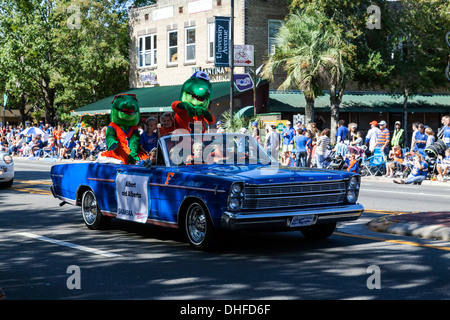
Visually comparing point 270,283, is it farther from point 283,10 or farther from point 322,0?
point 283,10

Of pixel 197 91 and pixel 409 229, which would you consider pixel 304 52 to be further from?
pixel 409 229

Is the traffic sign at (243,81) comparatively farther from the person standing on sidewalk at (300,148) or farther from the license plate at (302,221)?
the license plate at (302,221)

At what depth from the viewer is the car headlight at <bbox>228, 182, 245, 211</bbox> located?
7.64m

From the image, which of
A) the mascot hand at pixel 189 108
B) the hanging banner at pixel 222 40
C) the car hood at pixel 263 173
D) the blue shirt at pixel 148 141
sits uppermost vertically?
the hanging banner at pixel 222 40

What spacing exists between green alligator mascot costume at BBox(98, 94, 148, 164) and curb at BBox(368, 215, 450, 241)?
392cm

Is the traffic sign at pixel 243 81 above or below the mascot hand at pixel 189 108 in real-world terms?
above

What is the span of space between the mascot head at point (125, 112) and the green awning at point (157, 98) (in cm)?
2122

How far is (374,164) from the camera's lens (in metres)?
22.0

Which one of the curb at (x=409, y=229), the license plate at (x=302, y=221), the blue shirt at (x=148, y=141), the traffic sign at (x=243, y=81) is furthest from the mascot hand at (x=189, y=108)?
the traffic sign at (x=243, y=81)

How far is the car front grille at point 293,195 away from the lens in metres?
7.75

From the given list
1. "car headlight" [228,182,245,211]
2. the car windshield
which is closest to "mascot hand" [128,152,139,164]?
the car windshield

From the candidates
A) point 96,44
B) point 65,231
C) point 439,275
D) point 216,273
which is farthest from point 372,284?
point 96,44

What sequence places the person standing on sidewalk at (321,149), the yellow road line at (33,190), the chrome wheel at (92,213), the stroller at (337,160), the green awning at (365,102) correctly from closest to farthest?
the chrome wheel at (92,213)
the yellow road line at (33,190)
the stroller at (337,160)
the person standing on sidewalk at (321,149)
the green awning at (365,102)

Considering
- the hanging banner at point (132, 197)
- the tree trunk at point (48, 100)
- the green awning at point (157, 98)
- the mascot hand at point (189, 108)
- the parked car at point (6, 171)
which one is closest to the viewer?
the hanging banner at point (132, 197)
